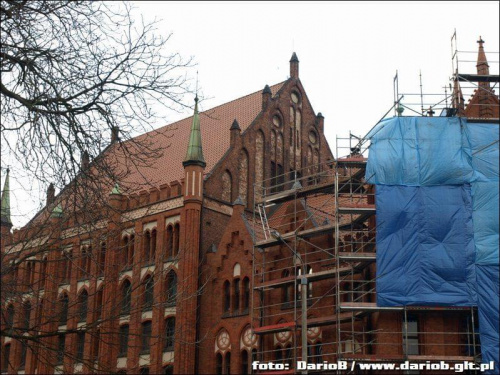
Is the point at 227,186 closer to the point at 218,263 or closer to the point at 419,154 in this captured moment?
the point at 218,263

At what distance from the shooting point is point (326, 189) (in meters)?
37.8

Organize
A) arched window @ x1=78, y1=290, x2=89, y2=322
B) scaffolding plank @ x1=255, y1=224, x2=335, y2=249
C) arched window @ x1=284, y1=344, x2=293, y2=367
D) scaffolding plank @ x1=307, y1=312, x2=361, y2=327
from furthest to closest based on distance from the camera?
arched window @ x1=284, y1=344, x2=293, y2=367
scaffolding plank @ x1=255, y1=224, x2=335, y2=249
scaffolding plank @ x1=307, y1=312, x2=361, y2=327
arched window @ x1=78, y1=290, x2=89, y2=322

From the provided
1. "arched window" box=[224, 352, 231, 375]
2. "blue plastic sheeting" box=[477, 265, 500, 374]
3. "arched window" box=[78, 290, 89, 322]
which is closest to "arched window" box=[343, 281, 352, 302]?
"blue plastic sheeting" box=[477, 265, 500, 374]

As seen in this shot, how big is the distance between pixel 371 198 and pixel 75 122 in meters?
22.7

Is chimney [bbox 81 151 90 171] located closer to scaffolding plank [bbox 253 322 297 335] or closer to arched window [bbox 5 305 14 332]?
arched window [bbox 5 305 14 332]

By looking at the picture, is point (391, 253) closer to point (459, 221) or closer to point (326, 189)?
point (459, 221)

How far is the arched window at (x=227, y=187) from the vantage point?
46.9 m

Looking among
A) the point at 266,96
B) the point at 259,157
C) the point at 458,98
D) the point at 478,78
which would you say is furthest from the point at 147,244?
the point at 478,78

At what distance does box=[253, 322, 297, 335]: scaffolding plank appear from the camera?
35.7 metres

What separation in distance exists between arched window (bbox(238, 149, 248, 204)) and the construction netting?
1473 centimetres

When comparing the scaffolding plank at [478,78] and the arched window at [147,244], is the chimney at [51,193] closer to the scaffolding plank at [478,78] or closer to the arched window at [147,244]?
Result: the scaffolding plank at [478,78]

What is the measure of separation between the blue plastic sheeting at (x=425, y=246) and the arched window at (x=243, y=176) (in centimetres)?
1578

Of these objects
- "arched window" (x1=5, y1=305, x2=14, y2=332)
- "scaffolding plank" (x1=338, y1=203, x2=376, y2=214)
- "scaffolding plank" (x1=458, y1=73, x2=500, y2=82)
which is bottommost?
"arched window" (x1=5, y1=305, x2=14, y2=332)

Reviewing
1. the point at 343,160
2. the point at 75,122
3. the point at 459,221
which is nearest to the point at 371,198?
the point at 343,160
